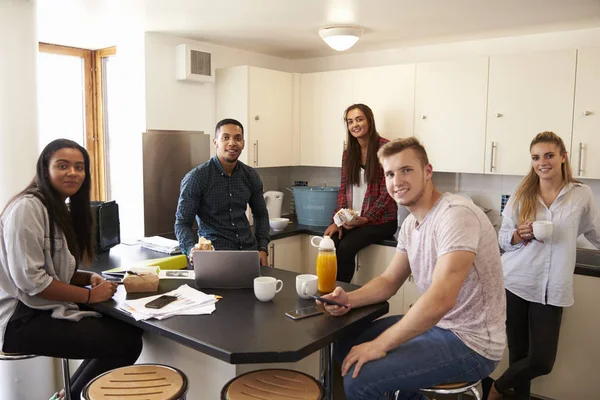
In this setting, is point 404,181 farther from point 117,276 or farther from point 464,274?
point 117,276

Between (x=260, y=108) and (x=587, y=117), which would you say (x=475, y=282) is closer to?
(x=587, y=117)

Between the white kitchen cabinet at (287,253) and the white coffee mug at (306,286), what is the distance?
1.79 metres

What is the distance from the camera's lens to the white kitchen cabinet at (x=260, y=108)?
3.98 metres

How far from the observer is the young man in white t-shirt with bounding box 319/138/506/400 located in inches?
68.6

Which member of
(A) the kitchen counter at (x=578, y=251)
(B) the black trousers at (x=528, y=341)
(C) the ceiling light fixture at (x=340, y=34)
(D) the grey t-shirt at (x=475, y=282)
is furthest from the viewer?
(C) the ceiling light fixture at (x=340, y=34)

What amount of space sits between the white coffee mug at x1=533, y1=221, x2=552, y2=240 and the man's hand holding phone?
1.09 meters

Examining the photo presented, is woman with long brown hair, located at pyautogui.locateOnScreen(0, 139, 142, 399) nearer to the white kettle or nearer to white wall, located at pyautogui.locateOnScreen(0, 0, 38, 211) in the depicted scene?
white wall, located at pyautogui.locateOnScreen(0, 0, 38, 211)

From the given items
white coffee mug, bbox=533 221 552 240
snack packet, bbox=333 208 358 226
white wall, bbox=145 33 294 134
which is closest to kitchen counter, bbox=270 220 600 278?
snack packet, bbox=333 208 358 226

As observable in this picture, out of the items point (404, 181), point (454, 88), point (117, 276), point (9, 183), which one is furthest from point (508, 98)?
point (9, 183)

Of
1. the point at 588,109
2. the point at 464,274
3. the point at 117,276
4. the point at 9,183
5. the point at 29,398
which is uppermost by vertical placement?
the point at 588,109

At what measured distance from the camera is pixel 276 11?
9.95 feet

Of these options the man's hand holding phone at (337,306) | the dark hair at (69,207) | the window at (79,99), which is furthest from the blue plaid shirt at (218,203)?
the window at (79,99)

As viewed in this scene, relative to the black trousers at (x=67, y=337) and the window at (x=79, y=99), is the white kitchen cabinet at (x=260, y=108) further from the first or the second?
the black trousers at (x=67, y=337)

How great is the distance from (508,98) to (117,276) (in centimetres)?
257
